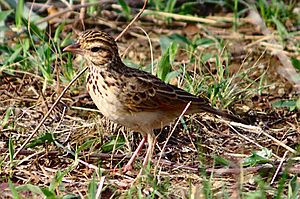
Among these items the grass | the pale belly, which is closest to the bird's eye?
the pale belly

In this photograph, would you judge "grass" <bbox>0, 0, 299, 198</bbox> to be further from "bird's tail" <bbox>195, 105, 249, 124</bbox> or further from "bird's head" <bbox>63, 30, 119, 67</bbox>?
"bird's head" <bbox>63, 30, 119, 67</bbox>

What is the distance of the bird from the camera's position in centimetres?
643

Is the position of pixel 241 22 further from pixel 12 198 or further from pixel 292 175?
pixel 12 198

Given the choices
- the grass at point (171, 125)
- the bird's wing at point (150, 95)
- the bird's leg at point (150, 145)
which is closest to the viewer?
the grass at point (171, 125)

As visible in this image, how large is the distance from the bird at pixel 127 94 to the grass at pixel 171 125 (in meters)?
0.21

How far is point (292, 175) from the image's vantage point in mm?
6539

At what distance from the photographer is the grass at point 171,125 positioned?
20.8ft

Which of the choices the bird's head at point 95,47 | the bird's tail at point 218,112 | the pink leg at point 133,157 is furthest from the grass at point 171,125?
the bird's head at point 95,47

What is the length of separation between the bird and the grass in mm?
210

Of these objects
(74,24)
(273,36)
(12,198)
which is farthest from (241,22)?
(12,198)

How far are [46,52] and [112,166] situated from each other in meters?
1.64

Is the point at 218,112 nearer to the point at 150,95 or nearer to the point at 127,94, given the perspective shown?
the point at 150,95

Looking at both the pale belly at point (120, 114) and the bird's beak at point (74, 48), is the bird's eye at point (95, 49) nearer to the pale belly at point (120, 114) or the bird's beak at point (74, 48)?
the bird's beak at point (74, 48)

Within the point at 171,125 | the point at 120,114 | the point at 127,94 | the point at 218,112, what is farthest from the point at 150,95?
the point at 171,125
